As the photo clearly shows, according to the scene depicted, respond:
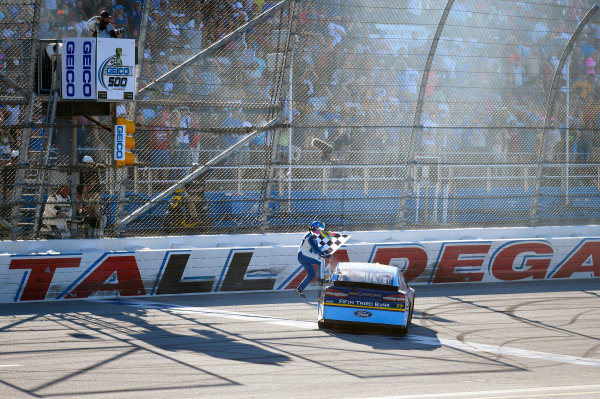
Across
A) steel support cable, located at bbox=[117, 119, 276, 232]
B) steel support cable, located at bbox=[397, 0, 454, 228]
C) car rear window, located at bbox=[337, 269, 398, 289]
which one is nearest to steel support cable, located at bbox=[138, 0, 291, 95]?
steel support cable, located at bbox=[117, 119, 276, 232]

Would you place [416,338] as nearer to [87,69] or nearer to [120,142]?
[120,142]

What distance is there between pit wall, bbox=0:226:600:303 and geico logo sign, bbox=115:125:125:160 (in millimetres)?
1716

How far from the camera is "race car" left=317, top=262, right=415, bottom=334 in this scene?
10.9 meters

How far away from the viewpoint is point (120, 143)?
43.9 ft

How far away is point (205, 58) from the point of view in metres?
14.2

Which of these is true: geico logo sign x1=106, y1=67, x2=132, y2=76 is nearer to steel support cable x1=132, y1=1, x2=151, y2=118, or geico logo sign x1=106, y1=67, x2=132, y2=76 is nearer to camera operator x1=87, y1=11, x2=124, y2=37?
steel support cable x1=132, y1=1, x2=151, y2=118

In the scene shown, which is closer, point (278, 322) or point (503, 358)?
point (503, 358)

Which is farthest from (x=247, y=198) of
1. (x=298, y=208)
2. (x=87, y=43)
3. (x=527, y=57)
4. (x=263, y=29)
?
(x=527, y=57)

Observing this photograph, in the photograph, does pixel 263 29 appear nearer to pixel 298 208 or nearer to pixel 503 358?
pixel 298 208

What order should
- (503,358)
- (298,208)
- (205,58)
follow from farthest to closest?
1. (298,208)
2. (205,58)
3. (503,358)

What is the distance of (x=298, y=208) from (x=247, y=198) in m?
1.01

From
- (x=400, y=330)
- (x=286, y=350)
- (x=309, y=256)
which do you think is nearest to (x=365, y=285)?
(x=400, y=330)

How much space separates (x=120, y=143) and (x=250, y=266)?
3.25 meters

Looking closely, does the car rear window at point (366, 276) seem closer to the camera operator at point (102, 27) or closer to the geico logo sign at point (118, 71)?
the geico logo sign at point (118, 71)
